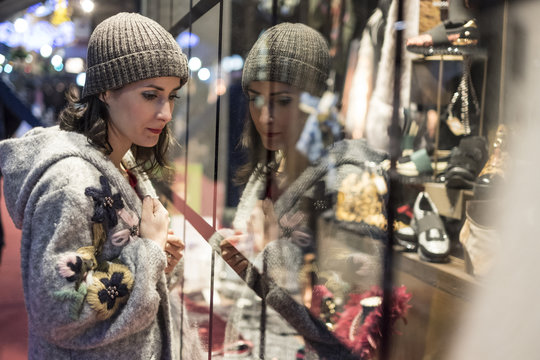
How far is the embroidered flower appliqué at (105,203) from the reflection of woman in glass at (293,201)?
25cm

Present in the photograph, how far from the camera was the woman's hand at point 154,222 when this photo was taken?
38.5 inches

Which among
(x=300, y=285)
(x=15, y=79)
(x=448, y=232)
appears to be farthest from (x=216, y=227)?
(x=15, y=79)

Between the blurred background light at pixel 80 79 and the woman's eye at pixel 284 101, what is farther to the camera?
the blurred background light at pixel 80 79

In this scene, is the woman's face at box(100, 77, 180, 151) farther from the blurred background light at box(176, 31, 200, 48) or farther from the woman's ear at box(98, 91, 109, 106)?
the blurred background light at box(176, 31, 200, 48)

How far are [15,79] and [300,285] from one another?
1.12 meters

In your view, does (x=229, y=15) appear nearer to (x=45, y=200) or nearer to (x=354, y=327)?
(x=45, y=200)

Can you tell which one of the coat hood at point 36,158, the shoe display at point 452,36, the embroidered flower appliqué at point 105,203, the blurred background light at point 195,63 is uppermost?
the shoe display at point 452,36

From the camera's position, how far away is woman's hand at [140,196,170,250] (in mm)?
978

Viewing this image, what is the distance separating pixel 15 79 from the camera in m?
1.51

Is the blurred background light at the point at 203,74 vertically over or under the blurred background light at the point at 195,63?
under

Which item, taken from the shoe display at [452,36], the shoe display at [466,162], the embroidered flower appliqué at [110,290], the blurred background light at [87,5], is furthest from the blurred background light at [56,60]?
the shoe display at [466,162]

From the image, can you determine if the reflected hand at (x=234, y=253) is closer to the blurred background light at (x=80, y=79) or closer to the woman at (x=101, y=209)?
the woman at (x=101, y=209)

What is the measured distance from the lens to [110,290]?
904 mm

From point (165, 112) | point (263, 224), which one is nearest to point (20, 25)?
point (165, 112)
